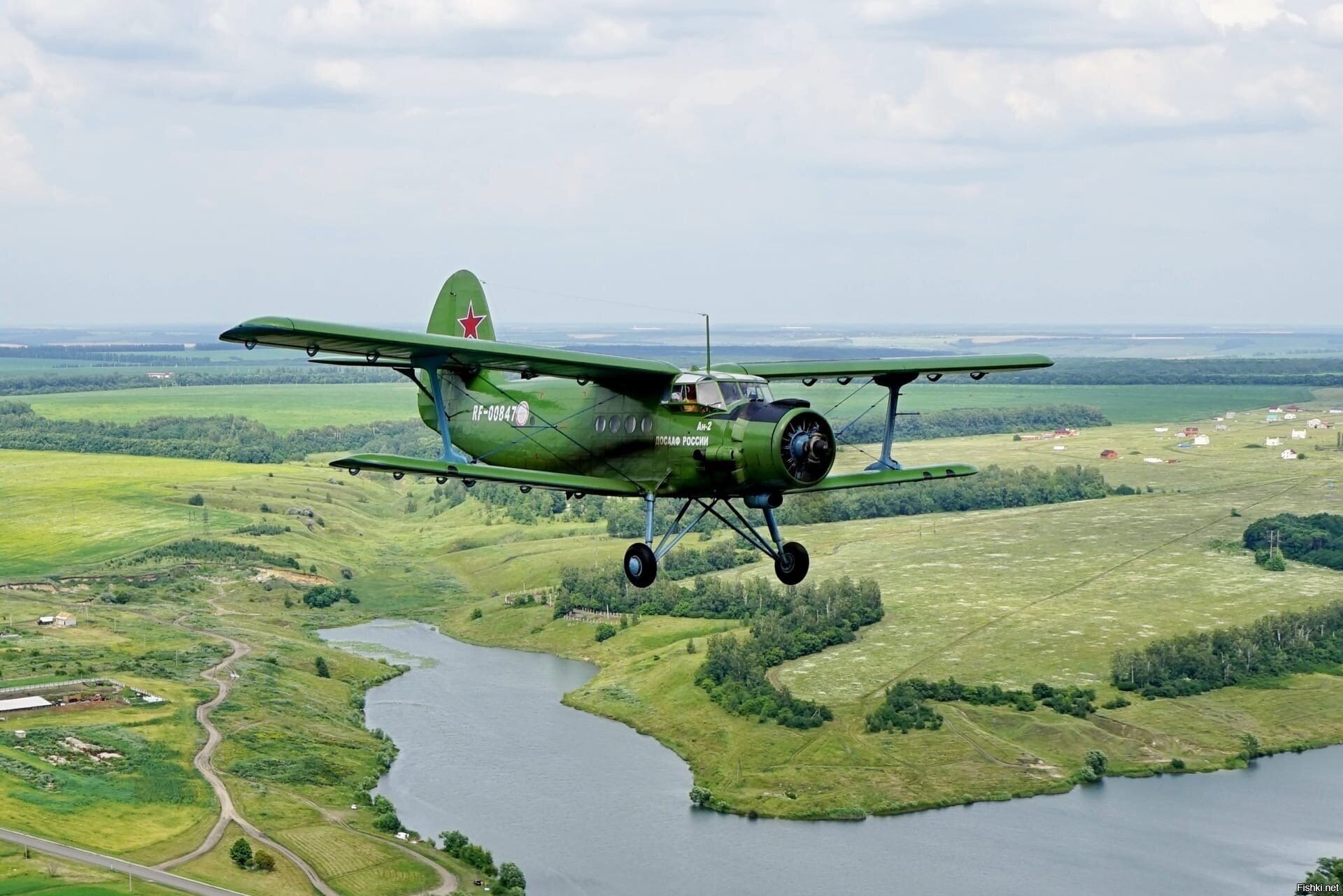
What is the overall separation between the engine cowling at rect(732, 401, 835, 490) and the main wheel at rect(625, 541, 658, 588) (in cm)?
298

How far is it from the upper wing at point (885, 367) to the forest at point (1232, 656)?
359 ft

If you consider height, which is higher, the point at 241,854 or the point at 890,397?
the point at 890,397

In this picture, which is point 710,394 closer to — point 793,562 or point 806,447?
point 806,447

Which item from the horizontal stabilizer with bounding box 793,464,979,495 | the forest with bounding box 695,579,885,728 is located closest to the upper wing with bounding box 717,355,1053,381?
the horizontal stabilizer with bounding box 793,464,979,495

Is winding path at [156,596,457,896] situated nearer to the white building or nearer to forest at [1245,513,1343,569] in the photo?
the white building

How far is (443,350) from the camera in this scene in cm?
3869

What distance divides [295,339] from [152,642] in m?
124

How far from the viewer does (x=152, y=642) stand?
499 ft

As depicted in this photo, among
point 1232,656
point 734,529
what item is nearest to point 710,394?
point 734,529

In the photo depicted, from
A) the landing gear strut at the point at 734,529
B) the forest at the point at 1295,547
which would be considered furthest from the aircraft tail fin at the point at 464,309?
the forest at the point at 1295,547

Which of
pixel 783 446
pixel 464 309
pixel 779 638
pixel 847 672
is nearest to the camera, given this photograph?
pixel 783 446

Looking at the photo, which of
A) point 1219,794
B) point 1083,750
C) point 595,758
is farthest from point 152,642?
point 1219,794

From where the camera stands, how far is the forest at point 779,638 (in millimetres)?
137625

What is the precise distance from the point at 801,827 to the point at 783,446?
86.4 meters
